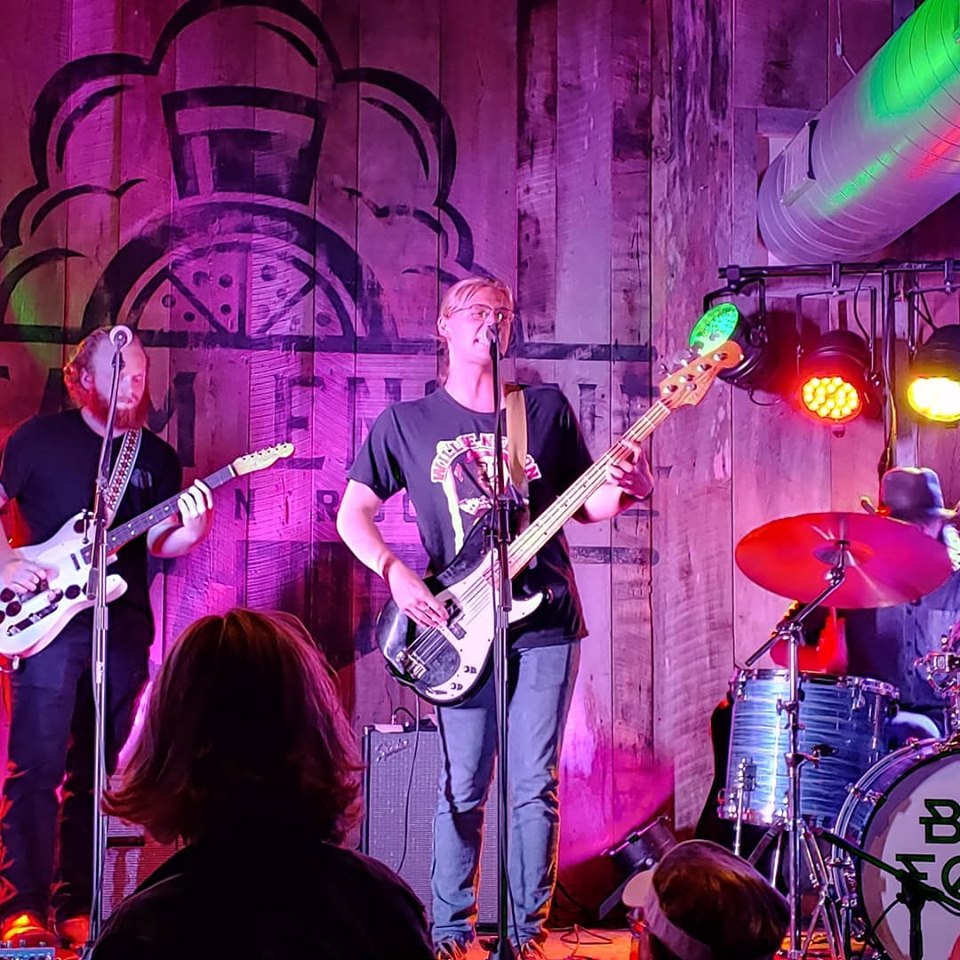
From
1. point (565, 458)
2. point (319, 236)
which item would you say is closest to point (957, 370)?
point (565, 458)

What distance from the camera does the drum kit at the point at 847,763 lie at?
429cm

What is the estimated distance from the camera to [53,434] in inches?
192

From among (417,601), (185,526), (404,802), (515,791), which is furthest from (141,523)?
(515,791)

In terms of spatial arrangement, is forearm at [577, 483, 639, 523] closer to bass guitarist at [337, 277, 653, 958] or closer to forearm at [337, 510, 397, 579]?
bass guitarist at [337, 277, 653, 958]

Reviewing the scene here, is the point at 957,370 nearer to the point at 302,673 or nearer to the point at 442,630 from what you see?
the point at 442,630

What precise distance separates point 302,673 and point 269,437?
3.71m

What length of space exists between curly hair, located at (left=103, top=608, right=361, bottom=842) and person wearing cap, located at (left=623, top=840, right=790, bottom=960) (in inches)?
24.0

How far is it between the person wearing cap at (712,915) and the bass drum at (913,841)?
90.2 inches

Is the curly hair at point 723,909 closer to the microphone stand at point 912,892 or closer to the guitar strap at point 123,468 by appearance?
the microphone stand at point 912,892

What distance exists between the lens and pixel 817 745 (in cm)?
459

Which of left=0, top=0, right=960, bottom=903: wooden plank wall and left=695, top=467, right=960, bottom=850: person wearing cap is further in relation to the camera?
left=0, top=0, right=960, bottom=903: wooden plank wall

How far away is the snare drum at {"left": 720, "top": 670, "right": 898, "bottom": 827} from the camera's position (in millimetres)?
4586

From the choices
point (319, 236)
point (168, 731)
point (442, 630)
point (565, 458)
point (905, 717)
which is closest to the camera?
point (168, 731)

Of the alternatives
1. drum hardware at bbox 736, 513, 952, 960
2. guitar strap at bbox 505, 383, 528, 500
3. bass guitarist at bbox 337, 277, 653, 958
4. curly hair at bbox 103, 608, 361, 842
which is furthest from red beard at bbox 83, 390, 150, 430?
curly hair at bbox 103, 608, 361, 842
